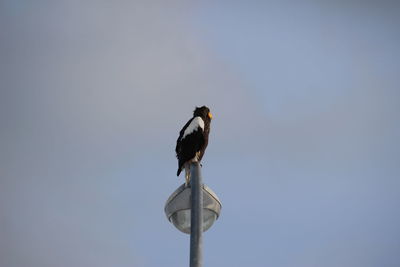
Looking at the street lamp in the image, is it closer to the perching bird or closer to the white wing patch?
the perching bird

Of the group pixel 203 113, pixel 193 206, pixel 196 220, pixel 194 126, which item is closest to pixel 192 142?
pixel 194 126

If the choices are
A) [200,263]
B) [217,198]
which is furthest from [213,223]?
[200,263]

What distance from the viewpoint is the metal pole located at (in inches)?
195

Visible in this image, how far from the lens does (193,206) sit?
5434 millimetres

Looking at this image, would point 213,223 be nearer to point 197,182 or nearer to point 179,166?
point 197,182

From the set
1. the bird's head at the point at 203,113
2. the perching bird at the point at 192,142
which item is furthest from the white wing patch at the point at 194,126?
the bird's head at the point at 203,113

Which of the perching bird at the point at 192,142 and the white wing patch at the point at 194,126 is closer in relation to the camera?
the perching bird at the point at 192,142

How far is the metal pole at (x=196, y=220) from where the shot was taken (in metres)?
4.95

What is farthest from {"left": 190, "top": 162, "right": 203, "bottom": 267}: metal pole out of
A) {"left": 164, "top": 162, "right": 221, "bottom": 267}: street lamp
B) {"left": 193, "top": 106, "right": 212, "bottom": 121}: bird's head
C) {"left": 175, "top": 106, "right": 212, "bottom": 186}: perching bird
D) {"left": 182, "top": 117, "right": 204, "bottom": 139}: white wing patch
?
{"left": 193, "top": 106, "right": 212, "bottom": 121}: bird's head

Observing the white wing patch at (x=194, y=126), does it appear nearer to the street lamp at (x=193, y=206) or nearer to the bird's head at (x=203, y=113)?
the bird's head at (x=203, y=113)

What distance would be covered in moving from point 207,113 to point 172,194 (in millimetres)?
5493

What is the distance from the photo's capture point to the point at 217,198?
233 inches

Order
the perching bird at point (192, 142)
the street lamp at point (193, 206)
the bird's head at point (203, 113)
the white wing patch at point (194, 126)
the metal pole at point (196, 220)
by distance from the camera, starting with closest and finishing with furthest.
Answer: the metal pole at point (196, 220) → the street lamp at point (193, 206) → the perching bird at point (192, 142) → the white wing patch at point (194, 126) → the bird's head at point (203, 113)

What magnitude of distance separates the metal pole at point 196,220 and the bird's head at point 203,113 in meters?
5.30
